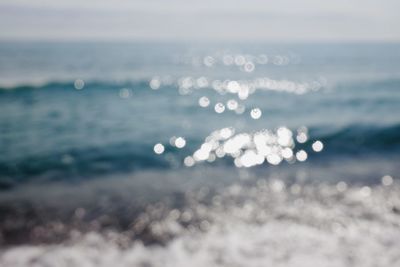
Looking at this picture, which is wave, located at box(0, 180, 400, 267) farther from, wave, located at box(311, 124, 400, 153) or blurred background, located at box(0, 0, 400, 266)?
wave, located at box(311, 124, 400, 153)

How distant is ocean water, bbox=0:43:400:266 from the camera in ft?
20.8

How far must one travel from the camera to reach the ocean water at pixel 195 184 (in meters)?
6.35

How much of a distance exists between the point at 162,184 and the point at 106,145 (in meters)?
4.51

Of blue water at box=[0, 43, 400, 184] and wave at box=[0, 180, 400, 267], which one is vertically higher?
blue water at box=[0, 43, 400, 184]

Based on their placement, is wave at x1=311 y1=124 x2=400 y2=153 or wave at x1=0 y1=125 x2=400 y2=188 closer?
wave at x1=0 y1=125 x2=400 y2=188

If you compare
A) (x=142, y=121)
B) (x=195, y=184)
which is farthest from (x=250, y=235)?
(x=142, y=121)

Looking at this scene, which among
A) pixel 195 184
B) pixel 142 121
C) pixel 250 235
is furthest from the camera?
pixel 142 121

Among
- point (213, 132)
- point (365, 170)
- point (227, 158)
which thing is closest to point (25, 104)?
point (213, 132)

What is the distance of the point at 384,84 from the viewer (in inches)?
1169

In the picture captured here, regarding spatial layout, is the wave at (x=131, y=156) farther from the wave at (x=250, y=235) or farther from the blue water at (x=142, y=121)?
the wave at (x=250, y=235)

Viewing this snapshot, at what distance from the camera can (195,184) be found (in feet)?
32.3

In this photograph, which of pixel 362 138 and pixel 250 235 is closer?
pixel 250 235

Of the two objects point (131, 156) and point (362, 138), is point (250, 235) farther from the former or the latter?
point (362, 138)

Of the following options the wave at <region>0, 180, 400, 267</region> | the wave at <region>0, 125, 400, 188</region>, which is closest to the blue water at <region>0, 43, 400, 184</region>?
the wave at <region>0, 125, 400, 188</region>
